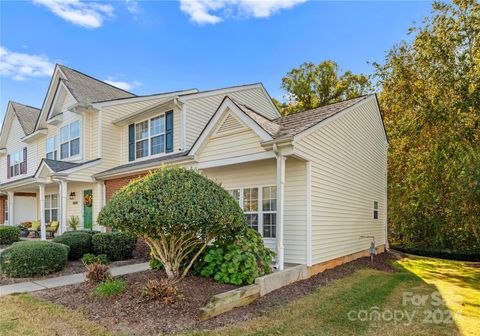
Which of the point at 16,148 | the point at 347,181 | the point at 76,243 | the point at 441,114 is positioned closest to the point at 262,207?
the point at 347,181

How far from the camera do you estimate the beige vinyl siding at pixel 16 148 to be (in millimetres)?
20594

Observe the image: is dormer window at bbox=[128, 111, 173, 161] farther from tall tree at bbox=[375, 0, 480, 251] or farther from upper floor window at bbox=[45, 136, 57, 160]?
tall tree at bbox=[375, 0, 480, 251]

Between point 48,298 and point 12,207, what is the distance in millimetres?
17735

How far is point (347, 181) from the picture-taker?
11000 millimetres

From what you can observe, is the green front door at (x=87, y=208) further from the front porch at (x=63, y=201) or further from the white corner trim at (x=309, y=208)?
the white corner trim at (x=309, y=208)

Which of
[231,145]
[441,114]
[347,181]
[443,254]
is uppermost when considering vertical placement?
[441,114]

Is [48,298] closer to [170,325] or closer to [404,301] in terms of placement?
[170,325]

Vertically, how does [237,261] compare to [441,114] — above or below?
below

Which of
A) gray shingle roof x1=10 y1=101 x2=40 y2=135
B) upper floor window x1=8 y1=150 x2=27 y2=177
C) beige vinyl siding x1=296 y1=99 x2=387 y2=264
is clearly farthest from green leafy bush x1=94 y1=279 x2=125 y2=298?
gray shingle roof x1=10 y1=101 x2=40 y2=135

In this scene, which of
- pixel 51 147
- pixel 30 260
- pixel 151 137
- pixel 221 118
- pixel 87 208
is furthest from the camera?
pixel 51 147

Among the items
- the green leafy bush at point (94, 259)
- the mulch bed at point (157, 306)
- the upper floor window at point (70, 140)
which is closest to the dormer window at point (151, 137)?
the upper floor window at point (70, 140)

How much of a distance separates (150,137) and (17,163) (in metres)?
14.1

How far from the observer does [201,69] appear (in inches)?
671

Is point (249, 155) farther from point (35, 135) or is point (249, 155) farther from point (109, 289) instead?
point (35, 135)
